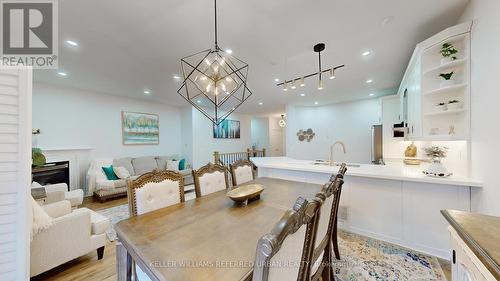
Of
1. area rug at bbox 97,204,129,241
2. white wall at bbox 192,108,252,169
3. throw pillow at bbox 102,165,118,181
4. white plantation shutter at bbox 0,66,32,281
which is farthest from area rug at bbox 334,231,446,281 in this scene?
white wall at bbox 192,108,252,169

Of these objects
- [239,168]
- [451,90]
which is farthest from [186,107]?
[451,90]

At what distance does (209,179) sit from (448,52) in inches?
120

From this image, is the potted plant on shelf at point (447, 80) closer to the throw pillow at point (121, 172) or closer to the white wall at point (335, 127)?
the white wall at point (335, 127)

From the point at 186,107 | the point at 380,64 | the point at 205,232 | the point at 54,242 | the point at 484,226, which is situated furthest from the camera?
the point at 186,107

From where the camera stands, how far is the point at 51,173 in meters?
3.95

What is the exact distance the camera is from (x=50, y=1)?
1729mm

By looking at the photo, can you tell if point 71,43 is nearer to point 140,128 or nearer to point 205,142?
point 140,128

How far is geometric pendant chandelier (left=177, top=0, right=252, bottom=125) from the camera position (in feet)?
5.66

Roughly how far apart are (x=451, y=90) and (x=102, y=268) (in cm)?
438

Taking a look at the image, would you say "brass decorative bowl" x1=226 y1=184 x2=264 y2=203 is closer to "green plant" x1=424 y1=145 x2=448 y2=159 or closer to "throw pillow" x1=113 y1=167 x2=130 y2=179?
"green plant" x1=424 y1=145 x2=448 y2=159

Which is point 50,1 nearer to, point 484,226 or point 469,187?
point 484,226

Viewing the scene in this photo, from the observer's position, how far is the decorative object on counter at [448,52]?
79.9 inches

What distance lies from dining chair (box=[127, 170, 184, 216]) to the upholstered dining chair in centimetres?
86

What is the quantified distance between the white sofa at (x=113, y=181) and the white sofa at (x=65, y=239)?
205 cm
